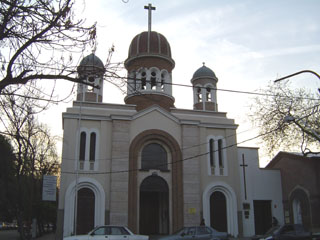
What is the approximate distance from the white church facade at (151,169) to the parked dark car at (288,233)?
25.4 ft

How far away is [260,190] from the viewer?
29.3m

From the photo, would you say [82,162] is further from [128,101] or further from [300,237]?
[300,237]

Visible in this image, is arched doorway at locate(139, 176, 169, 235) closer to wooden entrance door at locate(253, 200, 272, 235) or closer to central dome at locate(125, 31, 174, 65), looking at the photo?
wooden entrance door at locate(253, 200, 272, 235)

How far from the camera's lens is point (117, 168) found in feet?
82.8

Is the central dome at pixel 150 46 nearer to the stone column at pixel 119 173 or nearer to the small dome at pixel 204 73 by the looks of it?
the small dome at pixel 204 73

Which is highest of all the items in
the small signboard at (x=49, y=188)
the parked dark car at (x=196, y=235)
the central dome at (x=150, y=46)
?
the central dome at (x=150, y=46)

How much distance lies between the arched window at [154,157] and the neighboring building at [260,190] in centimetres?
643

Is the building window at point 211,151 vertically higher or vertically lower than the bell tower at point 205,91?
lower

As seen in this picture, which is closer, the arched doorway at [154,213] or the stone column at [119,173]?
the stone column at [119,173]

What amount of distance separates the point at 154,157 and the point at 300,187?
1141cm

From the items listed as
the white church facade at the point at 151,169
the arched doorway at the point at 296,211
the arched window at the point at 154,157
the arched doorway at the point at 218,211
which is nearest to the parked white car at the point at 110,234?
the white church facade at the point at 151,169

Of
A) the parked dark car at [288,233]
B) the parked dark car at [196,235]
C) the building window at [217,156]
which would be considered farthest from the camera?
the building window at [217,156]

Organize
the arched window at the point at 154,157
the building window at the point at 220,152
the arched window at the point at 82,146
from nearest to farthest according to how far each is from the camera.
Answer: the arched window at the point at 82,146, the arched window at the point at 154,157, the building window at the point at 220,152

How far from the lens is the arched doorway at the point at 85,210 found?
23.9 metres
